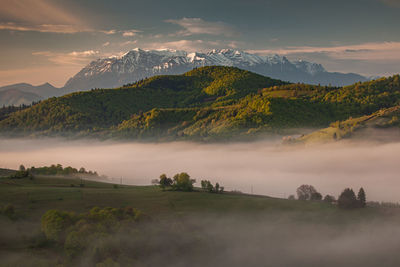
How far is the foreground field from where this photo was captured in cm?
11506

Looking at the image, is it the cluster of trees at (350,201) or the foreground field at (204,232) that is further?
the cluster of trees at (350,201)

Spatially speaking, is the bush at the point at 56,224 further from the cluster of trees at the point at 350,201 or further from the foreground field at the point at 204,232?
the cluster of trees at the point at 350,201

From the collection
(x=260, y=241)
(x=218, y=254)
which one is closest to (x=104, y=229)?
(x=218, y=254)

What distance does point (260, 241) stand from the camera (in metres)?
160

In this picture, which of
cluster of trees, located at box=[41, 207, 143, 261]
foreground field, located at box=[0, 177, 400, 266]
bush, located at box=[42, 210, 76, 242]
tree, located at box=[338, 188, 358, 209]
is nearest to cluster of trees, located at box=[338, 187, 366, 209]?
tree, located at box=[338, 188, 358, 209]

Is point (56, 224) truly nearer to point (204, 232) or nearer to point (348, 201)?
point (204, 232)

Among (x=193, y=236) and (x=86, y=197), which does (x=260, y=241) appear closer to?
(x=193, y=236)

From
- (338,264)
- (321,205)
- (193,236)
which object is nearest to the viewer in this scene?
(193,236)

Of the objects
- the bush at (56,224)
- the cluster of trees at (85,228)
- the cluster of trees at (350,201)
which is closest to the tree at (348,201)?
the cluster of trees at (350,201)

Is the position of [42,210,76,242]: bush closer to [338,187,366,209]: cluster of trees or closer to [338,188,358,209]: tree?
[338,188,358,209]: tree

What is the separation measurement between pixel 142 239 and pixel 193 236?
25.8m

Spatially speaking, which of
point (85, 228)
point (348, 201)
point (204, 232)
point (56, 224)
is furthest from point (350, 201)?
point (56, 224)

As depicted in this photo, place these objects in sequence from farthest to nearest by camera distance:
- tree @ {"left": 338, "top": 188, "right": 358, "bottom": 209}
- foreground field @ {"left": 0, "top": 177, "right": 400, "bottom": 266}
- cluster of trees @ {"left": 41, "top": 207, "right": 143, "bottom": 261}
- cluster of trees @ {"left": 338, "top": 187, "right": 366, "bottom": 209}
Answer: cluster of trees @ {"left": 338, "top": 187, "right": 366, "bottom": 209}
tree @ {"left": 338, "top": 188, "right": 358, "bottom": 209}
foreground field @ {"left": 0, "top": 177, "right": 400, "bottom": 266}
cluster of trees @ {"left": 41, "top": 207, "right": 143, "bottom": 261}

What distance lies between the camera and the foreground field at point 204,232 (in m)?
115
